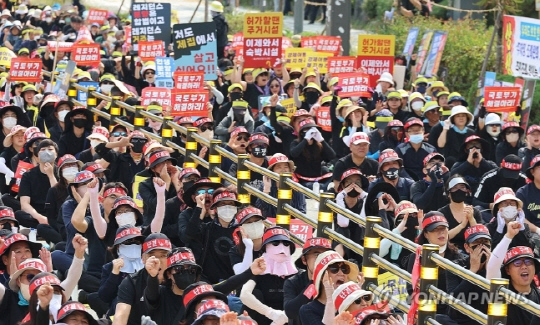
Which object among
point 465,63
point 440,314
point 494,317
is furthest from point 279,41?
point 494,317

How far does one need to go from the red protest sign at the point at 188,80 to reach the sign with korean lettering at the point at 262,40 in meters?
3.59

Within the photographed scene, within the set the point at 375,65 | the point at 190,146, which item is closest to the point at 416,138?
the point at 190,146

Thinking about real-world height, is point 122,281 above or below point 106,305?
above

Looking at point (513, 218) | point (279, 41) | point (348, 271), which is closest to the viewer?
point (348, 271)

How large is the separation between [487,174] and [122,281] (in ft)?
18.9

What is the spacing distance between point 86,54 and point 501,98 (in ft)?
27.3

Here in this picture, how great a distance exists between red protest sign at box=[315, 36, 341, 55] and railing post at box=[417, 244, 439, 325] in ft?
56.1

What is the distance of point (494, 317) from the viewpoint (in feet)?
28.5

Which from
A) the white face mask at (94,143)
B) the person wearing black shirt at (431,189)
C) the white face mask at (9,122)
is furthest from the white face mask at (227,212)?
the white face mask at (9,122)

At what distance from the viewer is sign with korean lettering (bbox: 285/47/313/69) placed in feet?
79.5

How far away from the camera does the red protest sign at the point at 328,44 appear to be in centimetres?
2645

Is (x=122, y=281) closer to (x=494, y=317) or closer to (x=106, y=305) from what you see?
(x=106, y=305)

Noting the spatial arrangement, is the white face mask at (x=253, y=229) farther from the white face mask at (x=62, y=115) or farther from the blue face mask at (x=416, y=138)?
the white face mask at (x=62, y=115)

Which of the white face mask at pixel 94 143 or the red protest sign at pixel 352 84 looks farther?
the red protest sign at pixel 352 84
